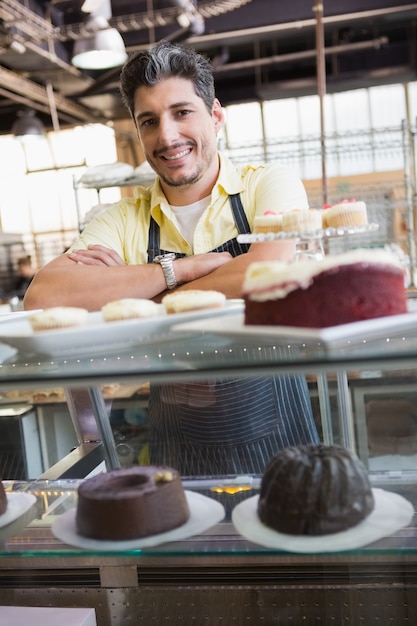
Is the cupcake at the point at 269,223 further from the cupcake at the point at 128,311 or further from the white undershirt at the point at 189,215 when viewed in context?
the white undershirt at the point at 189,215

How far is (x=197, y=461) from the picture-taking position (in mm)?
913

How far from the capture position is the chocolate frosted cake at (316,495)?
2.36 ft

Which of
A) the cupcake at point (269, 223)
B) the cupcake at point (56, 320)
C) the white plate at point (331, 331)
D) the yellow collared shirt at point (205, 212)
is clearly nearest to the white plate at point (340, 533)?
the white plate at point (331, 331)

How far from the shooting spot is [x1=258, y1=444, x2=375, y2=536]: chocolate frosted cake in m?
0.72

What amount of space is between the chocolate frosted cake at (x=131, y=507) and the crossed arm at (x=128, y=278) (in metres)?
0.72

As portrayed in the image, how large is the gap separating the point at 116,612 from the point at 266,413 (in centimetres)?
41

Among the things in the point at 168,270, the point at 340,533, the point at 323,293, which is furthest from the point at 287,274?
the point at 168,270

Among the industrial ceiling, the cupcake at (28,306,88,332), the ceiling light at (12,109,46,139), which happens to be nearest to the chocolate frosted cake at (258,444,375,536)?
the cupcake at (28,306,88,332)

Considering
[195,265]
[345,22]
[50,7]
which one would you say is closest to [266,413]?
[195,265]

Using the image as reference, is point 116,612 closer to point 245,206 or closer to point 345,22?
point 245,206

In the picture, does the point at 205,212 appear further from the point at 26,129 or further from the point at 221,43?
the point at 221,43

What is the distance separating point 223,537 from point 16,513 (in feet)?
0.98

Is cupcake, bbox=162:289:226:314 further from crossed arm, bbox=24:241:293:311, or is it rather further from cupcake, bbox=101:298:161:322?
crossed arm, bbox=24:241:293:311

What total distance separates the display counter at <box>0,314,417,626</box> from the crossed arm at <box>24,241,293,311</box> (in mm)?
414
